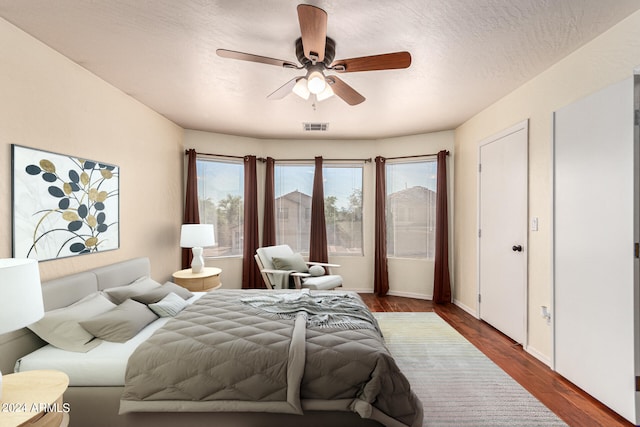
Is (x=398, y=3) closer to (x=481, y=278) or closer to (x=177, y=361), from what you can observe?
(x=177, y=361)

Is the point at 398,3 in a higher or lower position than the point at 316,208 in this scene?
higher

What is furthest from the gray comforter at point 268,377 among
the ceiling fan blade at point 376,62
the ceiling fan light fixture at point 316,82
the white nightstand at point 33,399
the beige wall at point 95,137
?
the ceiling fan blade at point 376,62

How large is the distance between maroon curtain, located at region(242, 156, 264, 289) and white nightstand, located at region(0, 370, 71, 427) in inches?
131

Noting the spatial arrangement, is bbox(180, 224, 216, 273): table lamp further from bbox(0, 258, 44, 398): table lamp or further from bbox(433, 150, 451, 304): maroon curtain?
bbox(433, 150, 451, 304): maroon curtain

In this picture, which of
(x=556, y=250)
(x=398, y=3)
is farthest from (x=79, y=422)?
(x=556, y=250)

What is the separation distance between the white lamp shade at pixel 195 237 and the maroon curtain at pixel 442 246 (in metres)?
3.30

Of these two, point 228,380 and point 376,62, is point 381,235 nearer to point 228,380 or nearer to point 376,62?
point 376,62

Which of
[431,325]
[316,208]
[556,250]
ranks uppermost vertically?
[316,208]

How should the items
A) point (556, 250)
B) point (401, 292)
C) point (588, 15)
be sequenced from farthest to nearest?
point (401, 292) < point (556, 250) < point (588, 15)

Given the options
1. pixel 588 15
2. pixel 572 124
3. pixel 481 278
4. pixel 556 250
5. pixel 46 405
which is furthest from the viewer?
pixel 481 278

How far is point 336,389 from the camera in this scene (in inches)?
68.4

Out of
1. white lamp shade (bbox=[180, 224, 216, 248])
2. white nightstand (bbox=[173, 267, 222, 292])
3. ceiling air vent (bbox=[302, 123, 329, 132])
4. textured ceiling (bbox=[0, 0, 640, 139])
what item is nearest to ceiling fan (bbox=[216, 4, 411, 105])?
textured ceiling (bbox=[0, 0, 640, 139])

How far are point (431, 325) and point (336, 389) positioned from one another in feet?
7.68

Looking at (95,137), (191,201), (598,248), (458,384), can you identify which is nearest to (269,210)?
(191,201)
